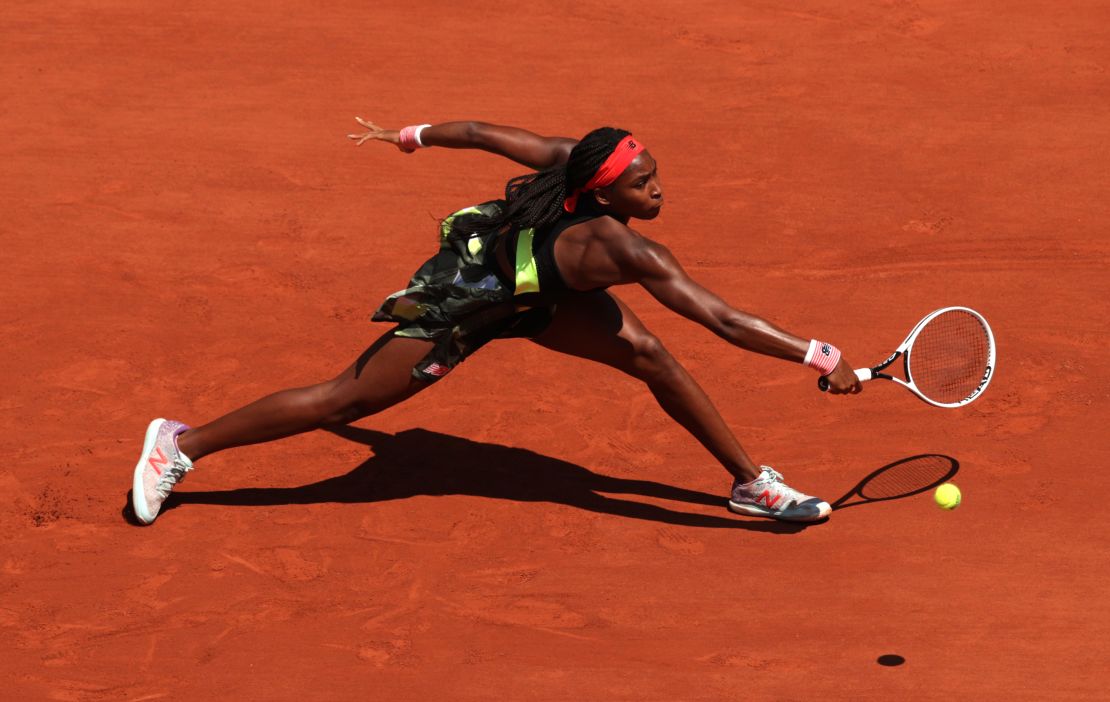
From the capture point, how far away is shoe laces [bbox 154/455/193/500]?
712 cm

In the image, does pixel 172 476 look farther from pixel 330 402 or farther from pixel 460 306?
pixel 460 306

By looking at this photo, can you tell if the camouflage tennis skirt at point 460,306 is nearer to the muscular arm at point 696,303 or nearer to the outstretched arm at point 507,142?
the outstretched arm at point 507,142

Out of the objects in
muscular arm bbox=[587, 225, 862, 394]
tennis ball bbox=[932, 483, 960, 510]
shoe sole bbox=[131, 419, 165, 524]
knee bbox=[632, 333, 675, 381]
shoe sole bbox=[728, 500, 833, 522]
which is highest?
muscular arm bbox=[587, 225, 862, 394]

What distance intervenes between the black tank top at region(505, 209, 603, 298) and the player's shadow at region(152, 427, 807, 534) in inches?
48.3

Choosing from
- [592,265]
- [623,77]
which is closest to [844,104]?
[623,77]

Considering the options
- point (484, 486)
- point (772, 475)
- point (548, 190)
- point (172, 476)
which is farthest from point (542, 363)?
point (172, 476)

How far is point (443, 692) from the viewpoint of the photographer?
6.06 meters

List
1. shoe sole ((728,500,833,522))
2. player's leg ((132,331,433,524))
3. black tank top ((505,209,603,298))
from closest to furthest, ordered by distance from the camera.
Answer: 1. black tank top ((505,209,603,298))
2. player's leg ((132,331,433,524))
3. shoe sole ((728,500,833,522))

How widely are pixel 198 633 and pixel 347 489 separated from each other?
124 centimetres

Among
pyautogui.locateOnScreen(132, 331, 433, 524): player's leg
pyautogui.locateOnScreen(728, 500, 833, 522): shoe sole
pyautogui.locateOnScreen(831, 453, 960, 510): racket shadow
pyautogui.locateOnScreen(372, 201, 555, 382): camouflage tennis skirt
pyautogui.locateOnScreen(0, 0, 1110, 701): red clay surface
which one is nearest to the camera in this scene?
pyautogui.locateOnScreen(0, 0, 1110, 701): red clay surface

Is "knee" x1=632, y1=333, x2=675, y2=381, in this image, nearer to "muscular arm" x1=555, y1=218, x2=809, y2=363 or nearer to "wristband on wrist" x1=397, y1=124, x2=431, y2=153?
"muscular arm" x1=555, y1=218, x2=809, y2=363

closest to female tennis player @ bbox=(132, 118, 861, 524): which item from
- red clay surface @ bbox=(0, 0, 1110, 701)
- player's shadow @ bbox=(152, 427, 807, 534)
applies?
player's shadow @ bbox=(152, 427, 807, 534)

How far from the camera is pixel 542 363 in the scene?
8.41 m

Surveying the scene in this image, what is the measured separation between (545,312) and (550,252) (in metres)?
0.37
